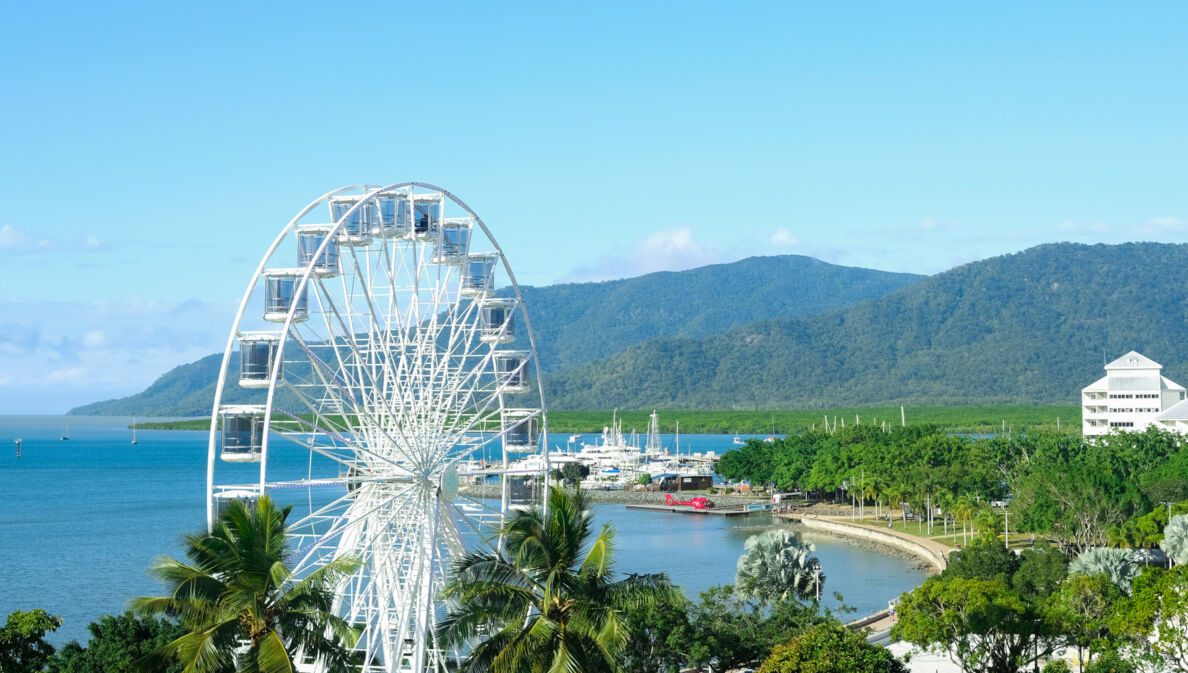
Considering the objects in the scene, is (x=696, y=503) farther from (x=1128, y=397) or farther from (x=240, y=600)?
(x=240, y=600)

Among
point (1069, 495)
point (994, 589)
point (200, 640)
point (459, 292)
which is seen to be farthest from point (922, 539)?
point (200, 640)

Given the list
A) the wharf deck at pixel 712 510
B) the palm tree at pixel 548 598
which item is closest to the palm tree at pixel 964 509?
the wharf deck at pixel 712 510

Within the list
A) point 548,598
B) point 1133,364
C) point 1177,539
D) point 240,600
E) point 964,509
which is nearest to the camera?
point 240,600

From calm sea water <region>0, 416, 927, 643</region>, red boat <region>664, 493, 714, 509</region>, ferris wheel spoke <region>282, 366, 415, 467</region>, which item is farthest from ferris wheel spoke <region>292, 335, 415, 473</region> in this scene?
red boat <region>664, 493, 714, 509</region>

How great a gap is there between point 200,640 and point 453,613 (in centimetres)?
548

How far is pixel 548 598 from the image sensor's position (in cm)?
2400

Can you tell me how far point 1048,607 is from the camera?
3866 centimetres

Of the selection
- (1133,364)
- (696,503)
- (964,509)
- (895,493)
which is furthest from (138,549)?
(1133,364)

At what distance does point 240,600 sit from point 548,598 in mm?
5230

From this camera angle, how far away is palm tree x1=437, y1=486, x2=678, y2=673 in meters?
23.4

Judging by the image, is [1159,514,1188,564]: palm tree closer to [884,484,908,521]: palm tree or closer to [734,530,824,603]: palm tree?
[734,530,824,603]: palm tree

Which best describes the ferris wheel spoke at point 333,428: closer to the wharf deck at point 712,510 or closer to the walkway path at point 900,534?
the walkway path at point 900,534

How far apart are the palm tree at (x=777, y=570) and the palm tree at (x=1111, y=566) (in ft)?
28.9

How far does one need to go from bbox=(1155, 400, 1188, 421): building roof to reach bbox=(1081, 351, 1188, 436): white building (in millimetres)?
8981
